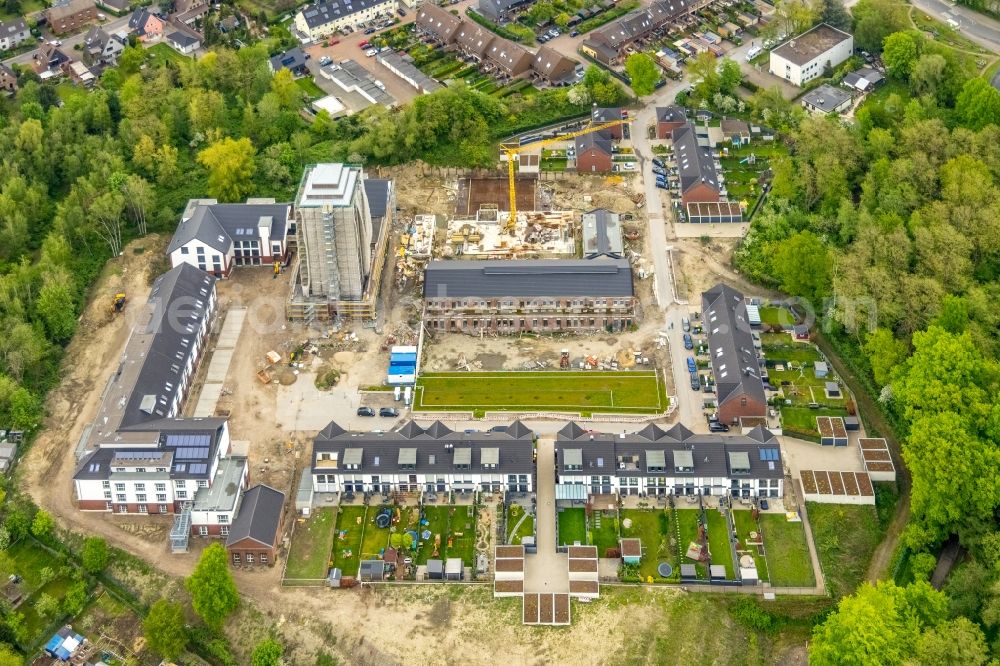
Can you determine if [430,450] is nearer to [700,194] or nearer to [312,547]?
[312,547]

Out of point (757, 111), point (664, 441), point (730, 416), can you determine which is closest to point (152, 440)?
point (664, 441)

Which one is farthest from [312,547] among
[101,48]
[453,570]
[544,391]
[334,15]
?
[334,15]

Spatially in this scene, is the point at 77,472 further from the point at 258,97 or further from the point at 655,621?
the point at 258,97

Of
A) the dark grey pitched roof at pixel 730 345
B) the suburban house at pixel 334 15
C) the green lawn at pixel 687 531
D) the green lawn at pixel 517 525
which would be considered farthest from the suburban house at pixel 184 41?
the green lawn at pixel 687 531

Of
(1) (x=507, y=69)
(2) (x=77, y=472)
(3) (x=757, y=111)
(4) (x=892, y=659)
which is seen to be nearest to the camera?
(4) (x=892, y=659)

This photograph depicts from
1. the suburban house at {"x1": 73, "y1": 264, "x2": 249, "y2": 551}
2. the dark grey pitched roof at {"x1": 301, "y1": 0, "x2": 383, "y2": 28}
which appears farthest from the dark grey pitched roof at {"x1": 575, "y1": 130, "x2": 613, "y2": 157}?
the suburban house at {"x1": 73, "y1": 264, "x2": 249, "y2": 551}

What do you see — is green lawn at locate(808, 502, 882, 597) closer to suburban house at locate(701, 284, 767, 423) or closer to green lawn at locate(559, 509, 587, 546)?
suburban house at locate(701, 284, 767, 423)

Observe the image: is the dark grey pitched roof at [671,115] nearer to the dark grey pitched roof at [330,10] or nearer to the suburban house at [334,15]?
the suburban house at [334,15]
